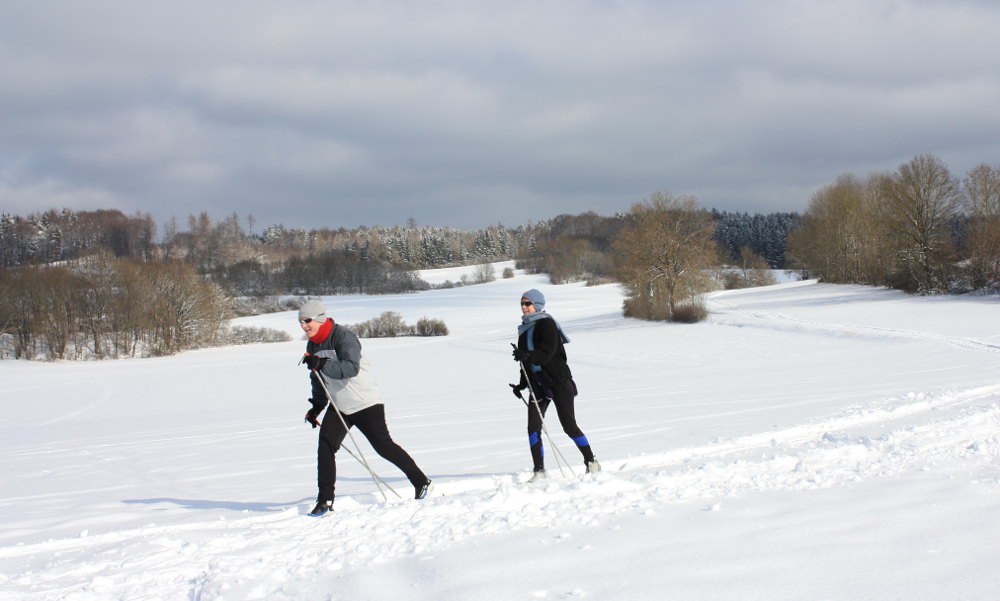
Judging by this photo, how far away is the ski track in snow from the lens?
12.8ft

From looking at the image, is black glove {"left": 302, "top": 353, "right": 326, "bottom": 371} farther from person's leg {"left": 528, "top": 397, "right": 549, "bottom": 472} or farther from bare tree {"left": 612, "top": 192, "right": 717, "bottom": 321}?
bare tree {"left": 612, "top": 192, "right": 717, "bottom": 321}

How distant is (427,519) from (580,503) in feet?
3.95

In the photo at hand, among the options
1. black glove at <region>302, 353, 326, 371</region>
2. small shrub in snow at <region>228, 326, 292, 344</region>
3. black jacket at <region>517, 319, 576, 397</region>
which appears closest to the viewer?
black glove at <region>302, 353, 326, 371</region>

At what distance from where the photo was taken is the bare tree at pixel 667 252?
126 ft

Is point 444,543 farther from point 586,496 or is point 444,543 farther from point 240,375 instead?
point 240,375

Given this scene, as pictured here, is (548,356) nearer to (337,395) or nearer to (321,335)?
(337,395)

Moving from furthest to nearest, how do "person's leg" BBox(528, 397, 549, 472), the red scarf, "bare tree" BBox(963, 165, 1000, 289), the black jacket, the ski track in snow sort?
"bare tree" BBox(963, 165, 1000, 289) → "person's leg" BBox(528, 397, 549, 472) → the black jacket → the red scarf → the ski track in snow

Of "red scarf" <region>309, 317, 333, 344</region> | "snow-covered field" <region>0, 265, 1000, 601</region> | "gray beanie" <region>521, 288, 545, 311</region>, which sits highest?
"gray beanie" <region>521, 288, 545, 311</region>

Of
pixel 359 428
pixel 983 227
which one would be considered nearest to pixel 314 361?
pixel 359 428

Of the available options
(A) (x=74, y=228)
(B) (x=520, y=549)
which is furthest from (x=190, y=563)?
(A) (x=74, y=228)

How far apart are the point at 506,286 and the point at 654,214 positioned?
169ft

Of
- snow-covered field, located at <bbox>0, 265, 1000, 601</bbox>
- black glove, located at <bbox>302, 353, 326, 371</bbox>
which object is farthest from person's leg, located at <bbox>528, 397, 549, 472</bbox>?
black glove, located at <bbox>302, 353, 326, 371</bbox>

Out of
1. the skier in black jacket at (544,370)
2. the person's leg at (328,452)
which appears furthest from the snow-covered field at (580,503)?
the skier in black jacket at (544,370)

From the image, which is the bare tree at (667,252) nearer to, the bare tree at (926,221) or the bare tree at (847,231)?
the bare tree at (926,221)
